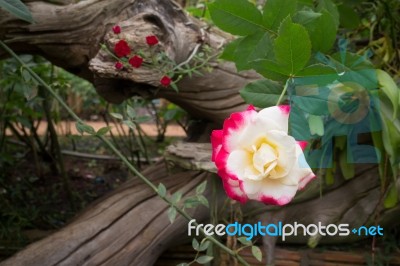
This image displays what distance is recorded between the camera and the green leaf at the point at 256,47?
676 millimetres

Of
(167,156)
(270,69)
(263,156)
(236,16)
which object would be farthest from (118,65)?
(263,156)

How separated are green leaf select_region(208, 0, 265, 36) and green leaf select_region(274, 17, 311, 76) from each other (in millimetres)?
155

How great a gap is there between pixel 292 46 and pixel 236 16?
172mm

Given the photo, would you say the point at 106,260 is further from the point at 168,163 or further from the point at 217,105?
the point at 217,105

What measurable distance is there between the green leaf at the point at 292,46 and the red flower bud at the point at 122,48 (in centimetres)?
58

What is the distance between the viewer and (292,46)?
0.51m

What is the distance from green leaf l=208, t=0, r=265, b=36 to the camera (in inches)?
25.6

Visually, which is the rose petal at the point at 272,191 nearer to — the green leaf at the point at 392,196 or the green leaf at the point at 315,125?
the green leaf at the point at 315,125

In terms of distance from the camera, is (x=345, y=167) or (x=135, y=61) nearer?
(x=135, y=61)

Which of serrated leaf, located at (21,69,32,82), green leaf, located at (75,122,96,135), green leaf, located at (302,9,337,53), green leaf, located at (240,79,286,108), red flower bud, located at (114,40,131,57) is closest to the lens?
green leaf, located at (240,79,286,108)

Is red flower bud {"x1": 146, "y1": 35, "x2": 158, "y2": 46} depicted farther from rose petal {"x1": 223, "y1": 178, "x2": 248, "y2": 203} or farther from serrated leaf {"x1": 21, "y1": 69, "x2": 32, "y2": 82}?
rose petal {"x1": 223, "y1": 178, "x2": 248, "y2": 203}

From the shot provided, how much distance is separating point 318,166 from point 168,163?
1.44 ft

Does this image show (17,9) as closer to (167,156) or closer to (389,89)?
(167,156)
